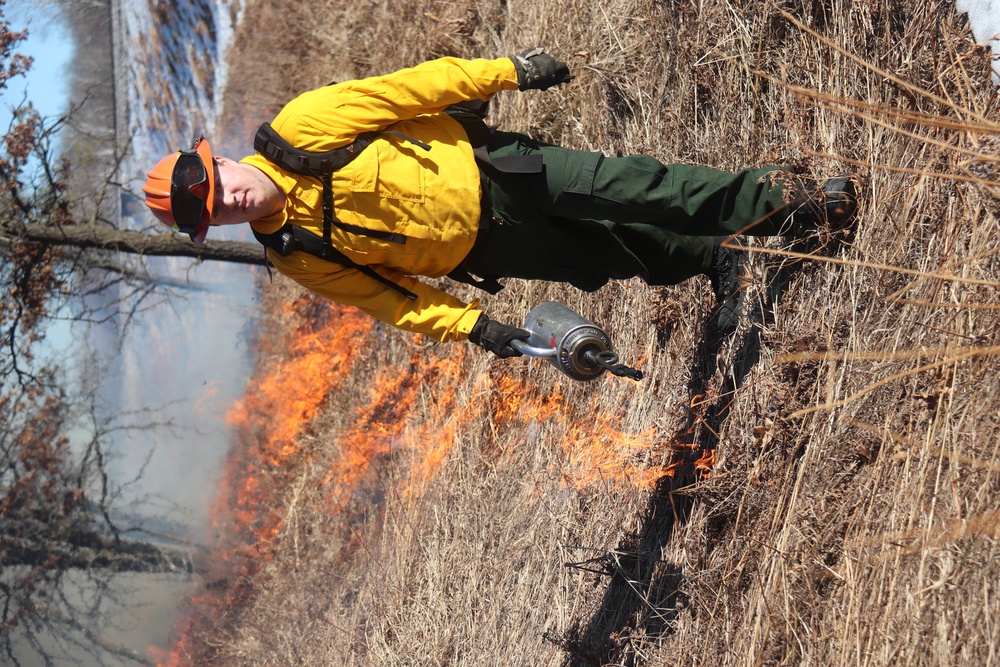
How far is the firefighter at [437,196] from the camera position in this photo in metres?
2.93

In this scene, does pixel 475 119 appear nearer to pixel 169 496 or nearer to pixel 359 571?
pixel 359 571

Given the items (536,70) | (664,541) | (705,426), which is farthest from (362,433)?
(536,70)

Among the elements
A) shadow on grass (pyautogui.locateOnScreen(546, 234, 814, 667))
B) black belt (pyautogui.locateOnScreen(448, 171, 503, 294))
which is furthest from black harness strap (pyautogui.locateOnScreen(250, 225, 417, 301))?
shadow on grass (pyautogui.locateOnScreen(546, 234, 814, 667))

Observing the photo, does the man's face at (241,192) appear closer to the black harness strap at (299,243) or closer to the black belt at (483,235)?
the black harness strap at (299,243)

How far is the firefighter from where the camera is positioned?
9.60 feet

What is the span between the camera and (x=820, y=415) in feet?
10.2

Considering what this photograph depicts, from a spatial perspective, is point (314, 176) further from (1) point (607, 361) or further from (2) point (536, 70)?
(1) point (607, 361)

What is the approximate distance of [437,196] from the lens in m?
3.00

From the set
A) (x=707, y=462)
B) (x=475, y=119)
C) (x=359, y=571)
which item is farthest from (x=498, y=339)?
(x=359, y=571)

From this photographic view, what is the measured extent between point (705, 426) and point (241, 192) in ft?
7.29

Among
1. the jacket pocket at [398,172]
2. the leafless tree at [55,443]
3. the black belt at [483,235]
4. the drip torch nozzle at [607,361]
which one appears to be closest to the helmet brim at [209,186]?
the jacket pocket at [398,172]

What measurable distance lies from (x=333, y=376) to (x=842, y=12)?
17.7ft

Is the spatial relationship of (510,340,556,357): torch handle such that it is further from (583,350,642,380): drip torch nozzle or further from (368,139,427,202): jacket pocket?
(368,139,427,202): jacket pocket

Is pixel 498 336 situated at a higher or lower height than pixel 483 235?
lower
